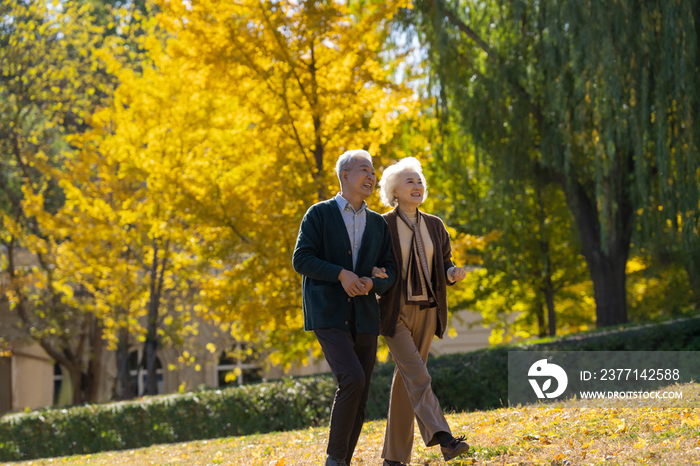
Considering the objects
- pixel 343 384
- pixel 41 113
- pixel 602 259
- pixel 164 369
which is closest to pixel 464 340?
pixel 164 369

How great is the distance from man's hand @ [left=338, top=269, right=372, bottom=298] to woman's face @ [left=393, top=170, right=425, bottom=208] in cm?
79

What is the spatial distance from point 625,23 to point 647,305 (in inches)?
398

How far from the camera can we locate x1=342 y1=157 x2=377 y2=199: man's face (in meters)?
4.30

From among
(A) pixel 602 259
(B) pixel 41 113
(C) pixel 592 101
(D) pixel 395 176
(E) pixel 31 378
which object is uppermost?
(B) pixel 41 113

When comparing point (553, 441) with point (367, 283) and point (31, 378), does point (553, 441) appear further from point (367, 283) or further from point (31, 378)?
point (31, 378)

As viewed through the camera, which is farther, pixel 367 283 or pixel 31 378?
pixel 31 378

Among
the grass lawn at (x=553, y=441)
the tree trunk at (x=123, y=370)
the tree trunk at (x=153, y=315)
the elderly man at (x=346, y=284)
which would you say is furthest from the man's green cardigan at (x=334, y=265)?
the tree trunk at (x=123, y=370)

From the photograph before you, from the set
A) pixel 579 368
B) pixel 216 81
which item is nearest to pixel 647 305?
pixel 579 368

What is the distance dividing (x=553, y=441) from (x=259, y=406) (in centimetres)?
627

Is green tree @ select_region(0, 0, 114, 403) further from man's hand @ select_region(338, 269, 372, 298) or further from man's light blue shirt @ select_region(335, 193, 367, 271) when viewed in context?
man's hand @ select_region(338, 269, 372, 298)

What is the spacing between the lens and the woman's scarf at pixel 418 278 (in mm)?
4398

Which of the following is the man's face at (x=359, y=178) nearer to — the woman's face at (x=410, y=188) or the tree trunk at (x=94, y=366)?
the woman's face at (x=410, y=188)

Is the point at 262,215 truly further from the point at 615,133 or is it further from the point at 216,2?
the point at 615,133

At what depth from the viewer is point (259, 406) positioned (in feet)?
33.1
